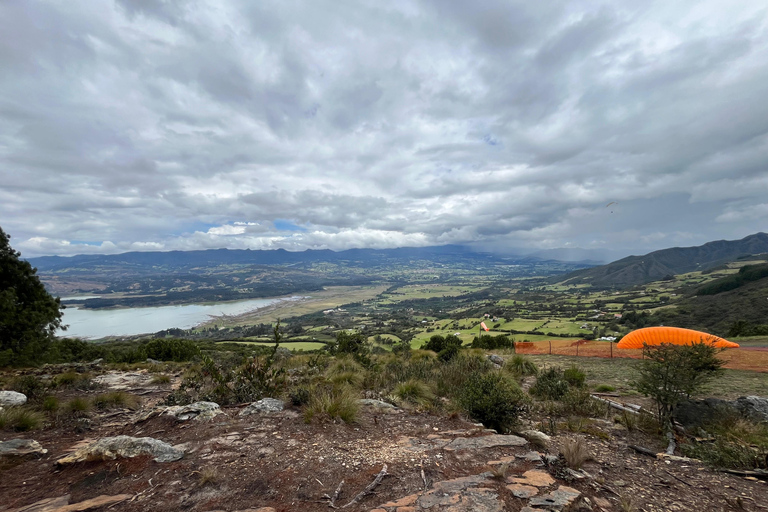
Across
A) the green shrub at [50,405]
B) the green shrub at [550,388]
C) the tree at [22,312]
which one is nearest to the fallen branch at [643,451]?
the green shrub at [550,388]

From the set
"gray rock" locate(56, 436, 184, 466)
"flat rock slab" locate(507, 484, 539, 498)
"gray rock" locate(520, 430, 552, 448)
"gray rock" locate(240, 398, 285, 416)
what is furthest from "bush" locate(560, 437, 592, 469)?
"gray rock" locate(56, 436, 184, 466)

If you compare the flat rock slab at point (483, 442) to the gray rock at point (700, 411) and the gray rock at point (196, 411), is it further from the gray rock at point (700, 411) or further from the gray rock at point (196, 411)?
the gray rock at point (196, 411)

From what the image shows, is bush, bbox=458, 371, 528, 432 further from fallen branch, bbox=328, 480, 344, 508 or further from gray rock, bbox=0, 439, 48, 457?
gray rock, bbox=0, 439, 48, 457

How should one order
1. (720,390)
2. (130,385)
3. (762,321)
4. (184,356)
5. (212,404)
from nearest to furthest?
→ (212,404) → (720,390) → (130,385) → (184,356) → (762,321)

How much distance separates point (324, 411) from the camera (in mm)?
5730

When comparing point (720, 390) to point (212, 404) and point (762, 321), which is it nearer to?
point (212, 404)

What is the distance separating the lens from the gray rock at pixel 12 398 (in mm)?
6008

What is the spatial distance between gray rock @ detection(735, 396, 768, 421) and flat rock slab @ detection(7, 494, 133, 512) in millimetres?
10621

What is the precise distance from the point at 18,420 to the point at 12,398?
1576 millimetres

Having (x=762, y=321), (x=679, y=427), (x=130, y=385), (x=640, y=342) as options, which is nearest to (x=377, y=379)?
(x=679, y=427)

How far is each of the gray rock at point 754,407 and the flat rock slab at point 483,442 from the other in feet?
16.2

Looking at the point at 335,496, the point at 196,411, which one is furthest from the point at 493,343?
the point at 335,496

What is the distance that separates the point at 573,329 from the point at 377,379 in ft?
169

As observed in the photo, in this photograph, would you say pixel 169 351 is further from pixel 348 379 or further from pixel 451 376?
pixel 451 376
